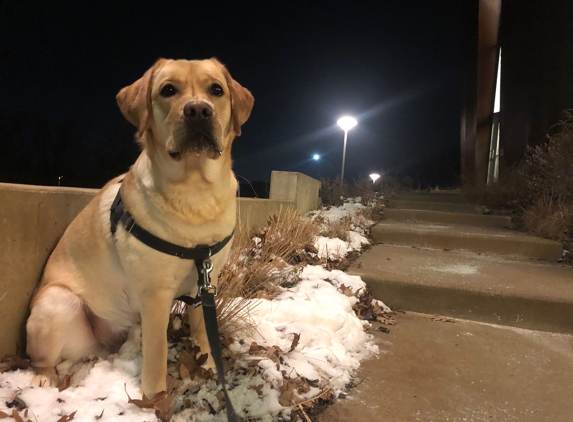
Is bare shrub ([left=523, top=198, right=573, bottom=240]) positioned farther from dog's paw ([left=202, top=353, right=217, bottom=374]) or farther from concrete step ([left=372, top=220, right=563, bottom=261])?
dog's paw ([left=202, top=353, right=217, bottom=374])

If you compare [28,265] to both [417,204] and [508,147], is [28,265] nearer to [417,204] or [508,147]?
[417,204]

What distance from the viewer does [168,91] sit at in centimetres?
148

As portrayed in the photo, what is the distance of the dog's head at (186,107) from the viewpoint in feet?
4.44

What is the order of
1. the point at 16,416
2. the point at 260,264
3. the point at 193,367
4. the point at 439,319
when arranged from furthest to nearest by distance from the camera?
the point at 260,264 < the point at 439,319 < the point at 193,367 < the point at 16,416

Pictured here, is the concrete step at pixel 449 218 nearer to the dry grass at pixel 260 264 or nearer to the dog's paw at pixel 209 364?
the dry grass at pixel 260 264

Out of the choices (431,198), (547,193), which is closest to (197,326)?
(547,193)

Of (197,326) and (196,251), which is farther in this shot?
(197,326)

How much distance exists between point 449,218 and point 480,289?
9.74 feet

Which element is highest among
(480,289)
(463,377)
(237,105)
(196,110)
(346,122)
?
(346,122)

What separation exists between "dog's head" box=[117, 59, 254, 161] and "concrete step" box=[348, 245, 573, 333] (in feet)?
6.06

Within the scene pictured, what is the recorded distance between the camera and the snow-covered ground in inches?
51.7

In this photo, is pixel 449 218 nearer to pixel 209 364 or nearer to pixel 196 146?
pixel 209 364

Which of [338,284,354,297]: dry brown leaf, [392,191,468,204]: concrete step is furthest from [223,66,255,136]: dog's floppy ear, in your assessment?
[392,191,468,204]: concrete step

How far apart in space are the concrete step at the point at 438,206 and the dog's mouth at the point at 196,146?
5518 millimetres
